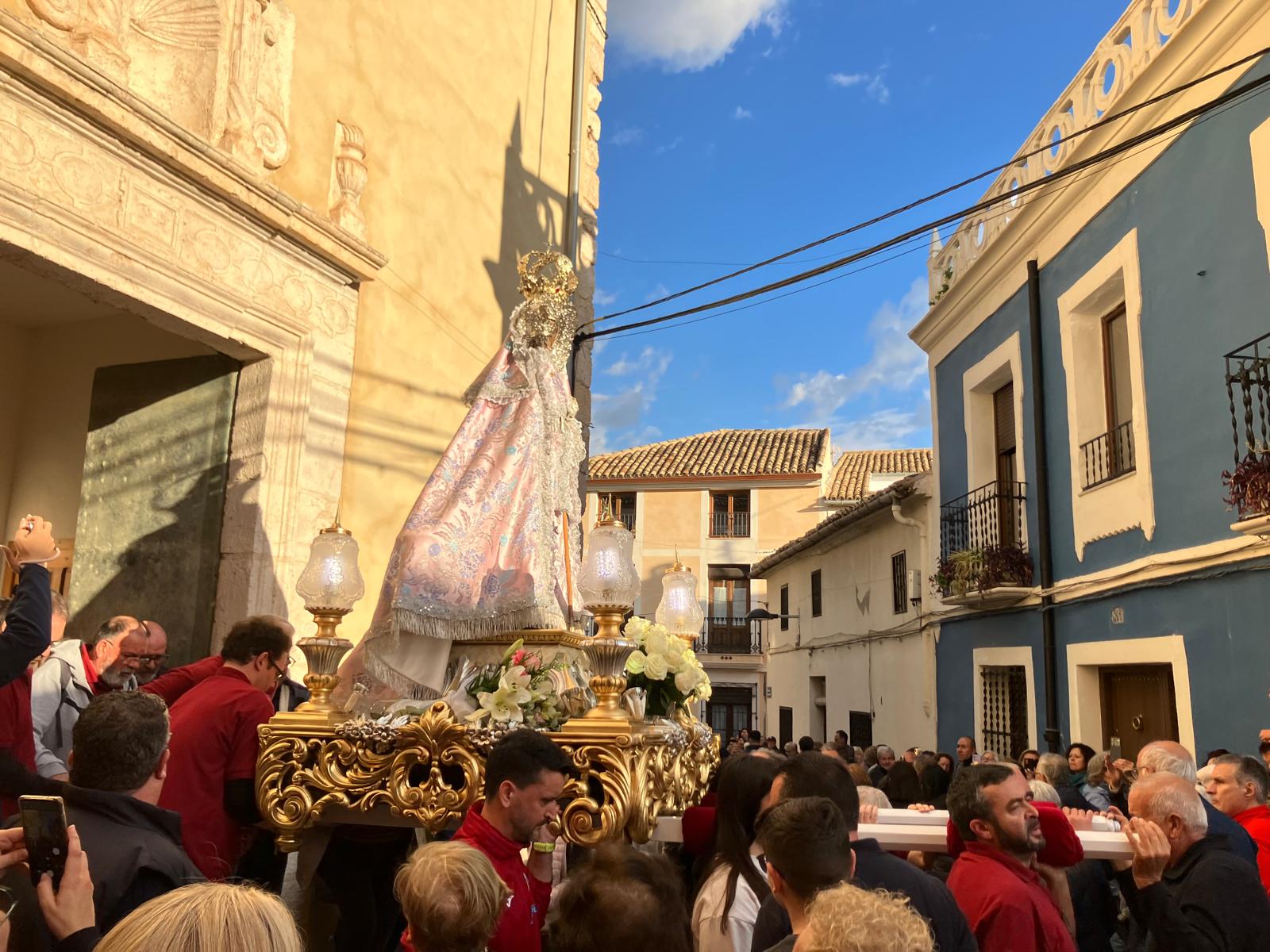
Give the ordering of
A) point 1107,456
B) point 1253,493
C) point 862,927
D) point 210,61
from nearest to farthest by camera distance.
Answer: point 862,927 < point 210,61 < point 1253,493 < point 1107,456

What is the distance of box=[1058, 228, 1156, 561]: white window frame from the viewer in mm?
7980

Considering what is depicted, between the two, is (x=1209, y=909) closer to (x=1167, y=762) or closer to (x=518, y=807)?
(x=1167, y=762)

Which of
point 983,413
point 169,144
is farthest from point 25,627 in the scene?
point 983,413

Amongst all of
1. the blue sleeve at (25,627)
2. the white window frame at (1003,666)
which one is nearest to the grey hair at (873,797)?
the blue sleeve at (25,627)

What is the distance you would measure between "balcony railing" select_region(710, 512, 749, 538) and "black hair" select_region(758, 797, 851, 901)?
994 inches

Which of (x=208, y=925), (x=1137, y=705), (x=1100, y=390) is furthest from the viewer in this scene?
(x=1100, y=390)

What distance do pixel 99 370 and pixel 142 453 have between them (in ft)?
1.87

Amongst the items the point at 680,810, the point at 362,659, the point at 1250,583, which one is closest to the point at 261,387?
the point at 362,659

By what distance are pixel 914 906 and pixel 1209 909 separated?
3.25 feet

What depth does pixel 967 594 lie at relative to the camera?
34.7 ft

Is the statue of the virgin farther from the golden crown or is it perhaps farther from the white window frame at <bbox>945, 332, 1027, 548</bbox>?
the white window frame at <bbox>945, 332, 1027, 548</bbox>

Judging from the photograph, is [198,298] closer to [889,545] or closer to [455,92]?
[455,92]

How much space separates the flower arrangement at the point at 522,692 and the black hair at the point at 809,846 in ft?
3.32

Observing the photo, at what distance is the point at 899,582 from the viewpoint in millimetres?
14531
